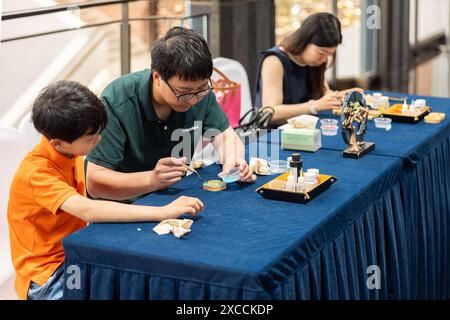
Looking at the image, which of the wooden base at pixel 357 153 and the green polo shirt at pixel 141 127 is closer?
the green polo shirt at pixel 141 127

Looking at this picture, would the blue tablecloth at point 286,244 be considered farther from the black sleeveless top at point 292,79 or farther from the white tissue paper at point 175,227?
the black sleeveless top at point 292,79

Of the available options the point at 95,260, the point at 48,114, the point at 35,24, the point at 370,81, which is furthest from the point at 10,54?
the point at 370,81

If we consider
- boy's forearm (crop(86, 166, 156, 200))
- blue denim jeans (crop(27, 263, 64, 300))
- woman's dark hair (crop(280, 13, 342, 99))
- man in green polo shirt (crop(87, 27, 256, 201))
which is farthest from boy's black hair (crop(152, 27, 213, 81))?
woman's dark hair (crop(280, 13, 342, 99))

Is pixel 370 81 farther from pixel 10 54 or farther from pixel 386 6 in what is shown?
pixel 10 54

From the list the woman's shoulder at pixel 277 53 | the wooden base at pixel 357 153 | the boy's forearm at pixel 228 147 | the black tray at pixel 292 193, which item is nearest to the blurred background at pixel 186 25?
the woman's shoulder at pixel 277 53

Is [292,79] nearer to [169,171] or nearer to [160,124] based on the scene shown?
[160,124]

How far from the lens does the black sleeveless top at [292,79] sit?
12.9 feet

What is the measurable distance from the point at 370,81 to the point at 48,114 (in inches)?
231

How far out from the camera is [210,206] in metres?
2.44

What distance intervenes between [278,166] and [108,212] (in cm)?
77

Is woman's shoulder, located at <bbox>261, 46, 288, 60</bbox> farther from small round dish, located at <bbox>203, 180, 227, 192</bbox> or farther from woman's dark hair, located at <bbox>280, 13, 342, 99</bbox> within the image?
small round dish, located at <bbox>203, 180, 227, 192</bbox>

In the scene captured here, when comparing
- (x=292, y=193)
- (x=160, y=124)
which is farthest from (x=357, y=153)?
(x=160, y=124)

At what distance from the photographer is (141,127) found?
2875mm

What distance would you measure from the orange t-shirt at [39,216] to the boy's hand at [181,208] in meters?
0.27
